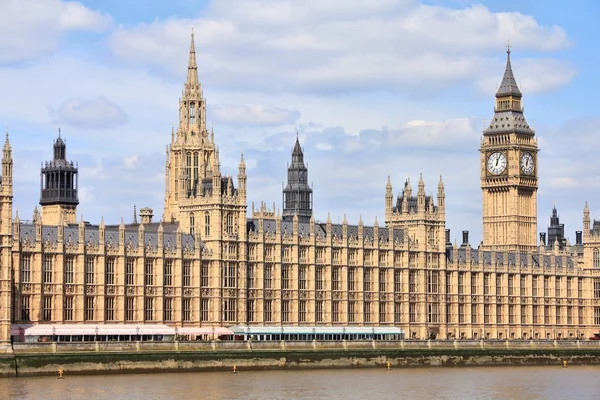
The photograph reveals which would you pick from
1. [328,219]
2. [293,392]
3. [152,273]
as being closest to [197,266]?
[152,273]

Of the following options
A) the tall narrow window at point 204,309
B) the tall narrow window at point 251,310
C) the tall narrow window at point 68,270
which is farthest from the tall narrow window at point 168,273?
the tall narrow window at point 68,270

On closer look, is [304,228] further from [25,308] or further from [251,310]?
[25,308]

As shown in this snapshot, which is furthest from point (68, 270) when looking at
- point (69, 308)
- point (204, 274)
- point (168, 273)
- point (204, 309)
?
point (204, 309)

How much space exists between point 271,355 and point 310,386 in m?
22.7

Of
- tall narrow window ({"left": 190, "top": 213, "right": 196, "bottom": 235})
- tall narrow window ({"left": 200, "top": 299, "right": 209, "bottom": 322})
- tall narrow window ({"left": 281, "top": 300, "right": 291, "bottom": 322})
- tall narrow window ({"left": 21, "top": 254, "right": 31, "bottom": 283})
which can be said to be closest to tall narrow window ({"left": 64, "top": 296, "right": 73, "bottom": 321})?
tall narrow window ({"left": 21, "top": 254, "right": 31, "bottom": 283})

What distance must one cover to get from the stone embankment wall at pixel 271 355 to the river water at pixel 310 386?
2379 mm

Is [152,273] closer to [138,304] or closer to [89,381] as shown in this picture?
[138,304]

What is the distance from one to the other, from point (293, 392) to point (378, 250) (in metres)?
66.4

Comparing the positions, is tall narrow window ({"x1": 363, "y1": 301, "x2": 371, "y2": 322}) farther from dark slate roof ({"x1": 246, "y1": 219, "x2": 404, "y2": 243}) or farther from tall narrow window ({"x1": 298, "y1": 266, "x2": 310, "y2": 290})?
dark slate roof ({"x1": 246, "y1": 219, "x2": 404, "y2": 243})

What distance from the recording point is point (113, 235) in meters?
171

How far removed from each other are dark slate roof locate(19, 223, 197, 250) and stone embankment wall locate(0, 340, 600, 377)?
18021 mm

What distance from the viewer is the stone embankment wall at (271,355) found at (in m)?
144

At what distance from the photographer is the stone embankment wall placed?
14438 cm

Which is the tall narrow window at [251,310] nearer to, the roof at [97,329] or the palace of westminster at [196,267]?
the palace of westminster at [196,267]
